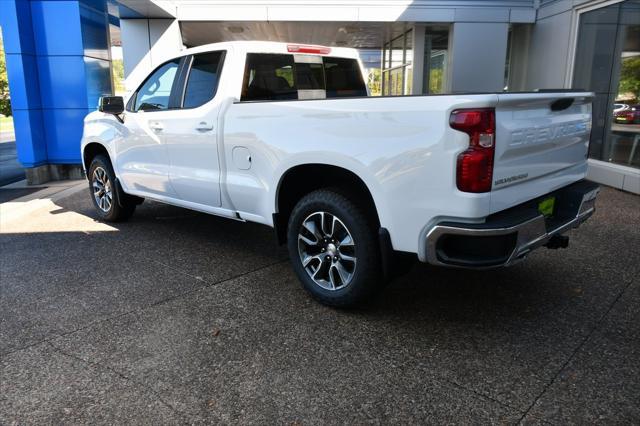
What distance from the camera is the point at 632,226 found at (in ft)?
19.6

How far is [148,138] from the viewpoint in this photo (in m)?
5.25

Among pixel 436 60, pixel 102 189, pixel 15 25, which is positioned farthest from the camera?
pixel 436 60

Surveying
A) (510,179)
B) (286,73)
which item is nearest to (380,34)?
(286,73)

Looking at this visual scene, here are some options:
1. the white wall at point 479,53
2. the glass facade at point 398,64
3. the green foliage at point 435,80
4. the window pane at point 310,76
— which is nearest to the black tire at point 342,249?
the window pane at point 310,76

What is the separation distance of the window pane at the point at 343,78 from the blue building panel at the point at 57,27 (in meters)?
6.33

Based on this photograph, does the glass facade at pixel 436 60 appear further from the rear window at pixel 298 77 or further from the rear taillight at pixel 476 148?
the rear taillight at pixel 476 148

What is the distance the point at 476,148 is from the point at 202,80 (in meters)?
2.84

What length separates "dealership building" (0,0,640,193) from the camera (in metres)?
8.78

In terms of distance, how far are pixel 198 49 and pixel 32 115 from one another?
6187 mm

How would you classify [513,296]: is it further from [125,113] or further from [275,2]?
[275,2]

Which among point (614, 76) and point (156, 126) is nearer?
point (156, 126)

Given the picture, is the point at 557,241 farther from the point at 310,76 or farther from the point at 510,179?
the point at 310,76

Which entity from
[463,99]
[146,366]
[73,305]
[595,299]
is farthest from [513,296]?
[73,305]

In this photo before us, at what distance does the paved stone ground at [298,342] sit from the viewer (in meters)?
2.65
